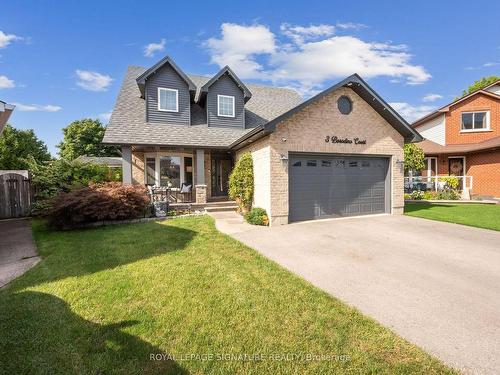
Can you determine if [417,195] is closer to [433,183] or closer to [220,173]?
[433,183]

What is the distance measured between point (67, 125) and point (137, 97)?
117ft

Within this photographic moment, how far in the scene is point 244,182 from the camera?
11.2 meters

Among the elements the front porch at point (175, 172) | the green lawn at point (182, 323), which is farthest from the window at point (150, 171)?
the green lawn at point (182, 323)

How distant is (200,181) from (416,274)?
10.2 meters

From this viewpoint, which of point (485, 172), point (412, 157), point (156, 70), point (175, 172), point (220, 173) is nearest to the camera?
point (156, 70)

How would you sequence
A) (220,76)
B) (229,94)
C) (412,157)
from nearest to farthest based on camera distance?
(220,76) → (229,94) → (412,157)

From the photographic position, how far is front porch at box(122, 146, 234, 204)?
12.9 metres

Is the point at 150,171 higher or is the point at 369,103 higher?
the point at 369,103

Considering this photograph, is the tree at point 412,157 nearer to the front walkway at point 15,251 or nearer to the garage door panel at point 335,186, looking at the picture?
the garage door panel at point 335,186

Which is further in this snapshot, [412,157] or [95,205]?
[412,157]

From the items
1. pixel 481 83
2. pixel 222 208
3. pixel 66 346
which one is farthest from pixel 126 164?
pixel 481 83

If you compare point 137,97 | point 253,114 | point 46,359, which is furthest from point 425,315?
point 137,97

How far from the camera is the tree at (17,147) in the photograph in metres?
30.1

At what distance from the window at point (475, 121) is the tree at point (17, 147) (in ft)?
139
